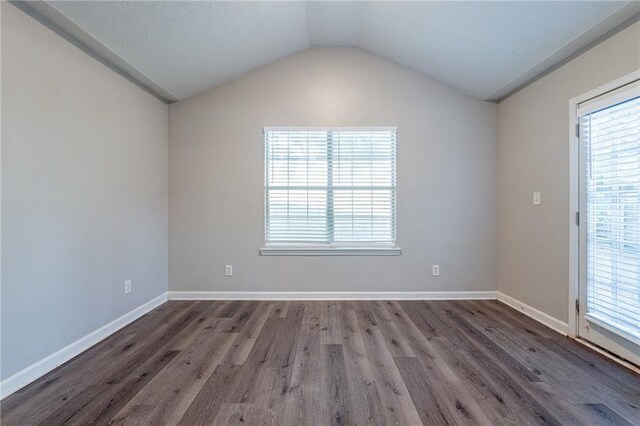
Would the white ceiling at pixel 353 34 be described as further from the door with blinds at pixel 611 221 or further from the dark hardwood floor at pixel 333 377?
the dark hardwood floor at pixel 333 377

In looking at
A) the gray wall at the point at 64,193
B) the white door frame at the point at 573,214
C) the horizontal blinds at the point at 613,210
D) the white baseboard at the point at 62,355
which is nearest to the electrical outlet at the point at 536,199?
the white door frame at the point at 573,214

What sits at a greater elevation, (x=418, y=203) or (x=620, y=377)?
(x=418, y=203)

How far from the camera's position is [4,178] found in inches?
61.6

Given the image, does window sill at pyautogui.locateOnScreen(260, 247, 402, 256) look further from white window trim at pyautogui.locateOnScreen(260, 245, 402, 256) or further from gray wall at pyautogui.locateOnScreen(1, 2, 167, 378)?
gray wall at pyautogui.locateOnScreen(1, 2, 167, 378)

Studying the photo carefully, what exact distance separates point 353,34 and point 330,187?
1.74m

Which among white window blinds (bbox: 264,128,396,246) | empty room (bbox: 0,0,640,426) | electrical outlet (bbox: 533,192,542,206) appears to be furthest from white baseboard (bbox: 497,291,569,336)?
white window blinds (bbox: 264,128,396,246)

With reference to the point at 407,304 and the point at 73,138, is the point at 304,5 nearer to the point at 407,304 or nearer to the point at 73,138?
the point at 73,138

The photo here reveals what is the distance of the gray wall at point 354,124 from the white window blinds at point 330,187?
13 cm

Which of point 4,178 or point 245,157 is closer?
point 4,178

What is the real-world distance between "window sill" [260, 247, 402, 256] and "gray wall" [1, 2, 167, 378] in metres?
1.37

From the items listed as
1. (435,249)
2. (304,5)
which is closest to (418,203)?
(435,249)

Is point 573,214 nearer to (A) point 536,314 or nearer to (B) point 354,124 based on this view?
(A) point 536,314

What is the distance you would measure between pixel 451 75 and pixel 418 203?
1.48 metres

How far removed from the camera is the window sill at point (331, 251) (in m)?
3.15
